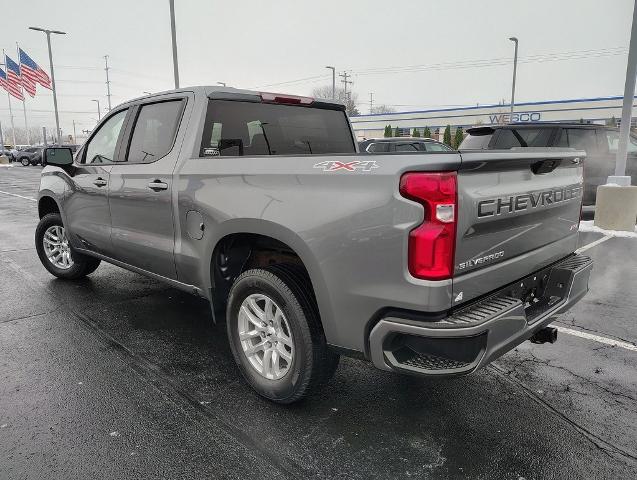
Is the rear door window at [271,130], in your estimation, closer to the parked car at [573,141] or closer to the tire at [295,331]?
the tire at [295,331]

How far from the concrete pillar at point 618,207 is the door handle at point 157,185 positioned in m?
8.35

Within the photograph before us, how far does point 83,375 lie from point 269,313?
4.85 ft

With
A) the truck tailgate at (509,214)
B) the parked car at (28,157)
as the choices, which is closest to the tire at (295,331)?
the truck tailgate at (509,214)

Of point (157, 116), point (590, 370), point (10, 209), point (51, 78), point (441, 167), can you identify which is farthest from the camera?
point (51, 78)

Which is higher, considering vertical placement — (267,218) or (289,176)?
(289,176)

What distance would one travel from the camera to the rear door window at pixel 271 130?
362 centimetres

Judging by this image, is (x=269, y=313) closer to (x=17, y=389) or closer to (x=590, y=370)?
(x=17, y=389)

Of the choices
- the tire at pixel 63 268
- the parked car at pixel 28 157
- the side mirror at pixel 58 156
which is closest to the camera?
the side mirror at pixel 58 156

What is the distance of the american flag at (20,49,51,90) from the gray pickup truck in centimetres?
3724

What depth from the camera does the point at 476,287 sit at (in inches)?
94.8

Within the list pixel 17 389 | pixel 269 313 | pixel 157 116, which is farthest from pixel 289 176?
Result: pixel 17 389

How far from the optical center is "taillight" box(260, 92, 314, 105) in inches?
153

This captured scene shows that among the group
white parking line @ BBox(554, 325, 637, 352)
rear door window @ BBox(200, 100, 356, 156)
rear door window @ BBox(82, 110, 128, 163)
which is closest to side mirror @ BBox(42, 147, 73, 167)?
rear door window @ BBox(82, 110, 128, 163)

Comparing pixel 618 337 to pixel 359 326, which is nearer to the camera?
pixel 359 326
